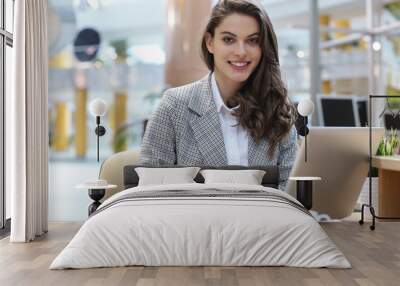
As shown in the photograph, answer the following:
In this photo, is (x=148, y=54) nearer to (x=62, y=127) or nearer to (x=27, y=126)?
(x=62, y=127)

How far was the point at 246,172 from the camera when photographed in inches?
195

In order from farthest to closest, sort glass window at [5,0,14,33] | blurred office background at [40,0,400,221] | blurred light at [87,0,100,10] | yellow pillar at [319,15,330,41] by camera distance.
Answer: yellow pillar at [319,15,330,41] → blurred light at [87,0,100,10] → blurred office background at [40,0,400,221] → glass window at [5,0,14,33]

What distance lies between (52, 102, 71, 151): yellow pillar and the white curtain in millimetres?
1984

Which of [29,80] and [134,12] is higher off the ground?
[134,12]

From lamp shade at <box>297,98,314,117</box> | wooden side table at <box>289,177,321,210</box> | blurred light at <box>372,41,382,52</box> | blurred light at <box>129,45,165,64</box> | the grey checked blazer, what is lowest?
wooden side table at <box>289,177,321,210</box>

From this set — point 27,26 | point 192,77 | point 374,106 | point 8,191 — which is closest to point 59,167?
point 8,191

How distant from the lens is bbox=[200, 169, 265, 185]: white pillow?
16.0 ft

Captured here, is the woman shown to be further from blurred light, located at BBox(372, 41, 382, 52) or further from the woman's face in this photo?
blurred light, located at BBox(372, 41, 382, 52)

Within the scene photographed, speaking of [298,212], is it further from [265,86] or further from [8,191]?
[8,191]

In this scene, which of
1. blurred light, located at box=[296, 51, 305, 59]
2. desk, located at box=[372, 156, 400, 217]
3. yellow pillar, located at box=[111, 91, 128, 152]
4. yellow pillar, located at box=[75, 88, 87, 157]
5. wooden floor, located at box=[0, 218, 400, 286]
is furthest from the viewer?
blurred light, located at box=[296, 51, 305, 59]

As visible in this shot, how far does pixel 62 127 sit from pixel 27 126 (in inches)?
93.0

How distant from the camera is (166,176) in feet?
16.2

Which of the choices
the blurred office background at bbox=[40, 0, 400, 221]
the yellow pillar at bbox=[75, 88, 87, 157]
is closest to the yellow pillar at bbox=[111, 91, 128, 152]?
the blurred office background at bbox=[40, 0, 400, 221]

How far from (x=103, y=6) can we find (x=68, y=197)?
230 cm
